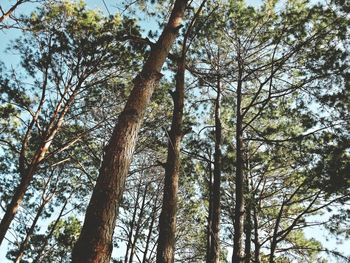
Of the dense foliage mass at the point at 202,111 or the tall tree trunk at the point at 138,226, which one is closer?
the dense foliage mass at the point at 202,111

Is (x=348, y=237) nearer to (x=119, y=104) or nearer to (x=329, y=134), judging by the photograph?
(x=329, y=134)

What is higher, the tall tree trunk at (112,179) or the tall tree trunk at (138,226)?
the tall tree trunk at (138,226)

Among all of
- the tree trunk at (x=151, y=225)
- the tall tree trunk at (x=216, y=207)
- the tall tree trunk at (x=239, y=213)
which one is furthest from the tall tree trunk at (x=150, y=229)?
the tall tree trunk at (x=239, y=213)

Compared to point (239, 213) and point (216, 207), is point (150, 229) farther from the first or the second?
point (239, 213)

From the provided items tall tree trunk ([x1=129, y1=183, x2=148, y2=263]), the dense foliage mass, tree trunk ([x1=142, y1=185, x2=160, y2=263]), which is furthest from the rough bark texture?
tree trunk ([x1=142, y1=185, x2=160, y2=263])

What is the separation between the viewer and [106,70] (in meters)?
8.60

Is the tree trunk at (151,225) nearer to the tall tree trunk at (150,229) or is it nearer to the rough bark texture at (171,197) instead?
the tall tree trunk at (150,229)

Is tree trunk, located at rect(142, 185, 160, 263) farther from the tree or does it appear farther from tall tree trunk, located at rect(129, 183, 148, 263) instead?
the tree

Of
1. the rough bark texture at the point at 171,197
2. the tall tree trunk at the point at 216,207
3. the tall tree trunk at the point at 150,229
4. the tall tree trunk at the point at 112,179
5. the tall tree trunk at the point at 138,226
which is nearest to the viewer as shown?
the tall tree trunk at the point at 112,179

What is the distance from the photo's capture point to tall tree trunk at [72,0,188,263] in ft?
7.86

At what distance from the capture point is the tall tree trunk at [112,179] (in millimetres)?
2396

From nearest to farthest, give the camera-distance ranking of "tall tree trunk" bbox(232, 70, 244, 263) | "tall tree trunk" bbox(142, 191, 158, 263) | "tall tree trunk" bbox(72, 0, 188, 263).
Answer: "tall tree trunk" bbox(72, 0, 188, 263) < "tall tree trunk" bbox(232, 70, 244, 263) < "tall tree trunk" bbox(142, 191, 158, 263)

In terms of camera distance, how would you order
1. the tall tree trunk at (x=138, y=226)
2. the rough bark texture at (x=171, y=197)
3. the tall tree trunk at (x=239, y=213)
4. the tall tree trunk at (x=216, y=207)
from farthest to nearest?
the tall tree trunk at (x=138, y=226) → the tall tree trunk at (x=216, y=207) → the tall tree trunk at (x=239, y=213) → the rough bark texture at (x=171, y=197)

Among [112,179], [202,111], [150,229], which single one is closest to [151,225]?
[150,229]
